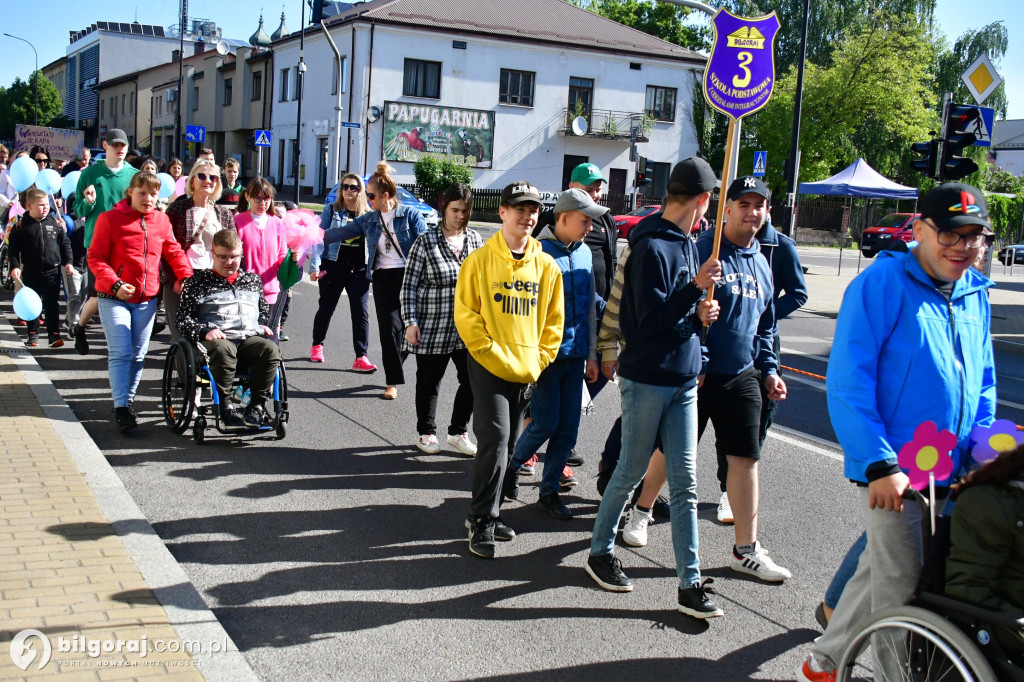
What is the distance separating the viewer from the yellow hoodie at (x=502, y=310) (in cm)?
480

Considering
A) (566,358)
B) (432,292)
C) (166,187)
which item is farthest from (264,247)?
(566,358)

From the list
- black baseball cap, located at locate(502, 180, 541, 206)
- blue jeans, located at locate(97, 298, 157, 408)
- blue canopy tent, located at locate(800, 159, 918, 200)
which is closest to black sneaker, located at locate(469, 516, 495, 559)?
black baseball cap, located at locate(502, 180, 541, 206)

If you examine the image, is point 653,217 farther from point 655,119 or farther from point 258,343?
point 655,119

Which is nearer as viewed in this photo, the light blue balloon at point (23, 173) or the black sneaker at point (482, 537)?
the black sneaker at point (482, 537)

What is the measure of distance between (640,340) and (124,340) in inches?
165

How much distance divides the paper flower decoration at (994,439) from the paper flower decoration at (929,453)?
21 cm

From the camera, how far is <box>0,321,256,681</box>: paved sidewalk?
Answer: 3.45 metres

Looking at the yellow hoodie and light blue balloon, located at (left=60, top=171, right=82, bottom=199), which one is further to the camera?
light blue balloon, located at (left=60, top=171, right=82, bottom=199)

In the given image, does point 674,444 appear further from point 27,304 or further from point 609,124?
point 609,124

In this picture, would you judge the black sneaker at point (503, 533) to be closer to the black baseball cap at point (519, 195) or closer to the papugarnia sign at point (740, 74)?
the black baseball cap at point (519, 195)

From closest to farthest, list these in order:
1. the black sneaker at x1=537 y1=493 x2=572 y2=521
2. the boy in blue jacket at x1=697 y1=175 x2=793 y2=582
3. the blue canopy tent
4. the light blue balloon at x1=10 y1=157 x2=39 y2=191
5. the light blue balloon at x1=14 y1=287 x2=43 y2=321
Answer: the boy in blue jacket at x1=697 y1=175 x2=793 y2=582 < the black sneaker at x1=537 y1=493 x2=572 y2=521 < the light blue balloon at x1=14 y1=287 x2=43 y2=321 < the light blue balloon at x1=10 y1=157 x2=39 y2=191 < the blue canopy tent

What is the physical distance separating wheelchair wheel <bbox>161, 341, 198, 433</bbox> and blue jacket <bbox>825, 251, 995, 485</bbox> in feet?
15.2

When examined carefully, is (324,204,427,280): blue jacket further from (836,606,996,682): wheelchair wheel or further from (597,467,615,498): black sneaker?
(836,606,996,682): wheelchair wheel

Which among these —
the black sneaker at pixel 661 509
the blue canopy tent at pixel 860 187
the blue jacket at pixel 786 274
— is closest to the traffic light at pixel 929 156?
the blue jacket at pixel 786 274
